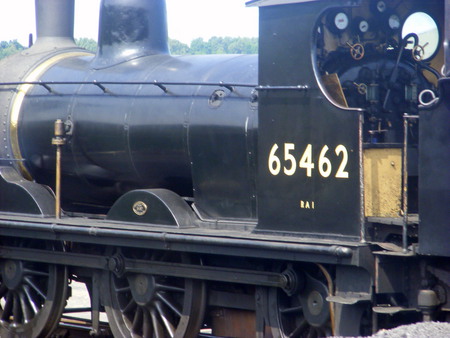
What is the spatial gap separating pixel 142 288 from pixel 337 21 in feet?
10.2

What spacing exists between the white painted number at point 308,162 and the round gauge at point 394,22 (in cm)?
138

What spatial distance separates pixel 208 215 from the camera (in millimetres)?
8227

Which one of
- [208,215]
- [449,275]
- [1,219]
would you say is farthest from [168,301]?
[449,275]

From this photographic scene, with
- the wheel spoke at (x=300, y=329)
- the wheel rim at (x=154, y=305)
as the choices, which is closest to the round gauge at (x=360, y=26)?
the wheel spoke at (x=300, y=329)

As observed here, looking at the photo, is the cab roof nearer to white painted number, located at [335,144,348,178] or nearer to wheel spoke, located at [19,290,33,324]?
white painted number, located at [335,144,348,178]

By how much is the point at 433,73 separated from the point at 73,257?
389 cm

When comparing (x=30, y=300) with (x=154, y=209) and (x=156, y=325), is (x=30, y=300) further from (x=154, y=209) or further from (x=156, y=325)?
(x=154, y=209)

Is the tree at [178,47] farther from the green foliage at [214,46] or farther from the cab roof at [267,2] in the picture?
the cab roof at [267,2]

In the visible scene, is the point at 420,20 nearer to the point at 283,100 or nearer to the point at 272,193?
the point at 283,100

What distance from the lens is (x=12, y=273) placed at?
388 inches

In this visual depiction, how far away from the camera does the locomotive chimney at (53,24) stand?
1049 centimetres

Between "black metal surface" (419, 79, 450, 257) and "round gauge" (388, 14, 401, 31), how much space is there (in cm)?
147

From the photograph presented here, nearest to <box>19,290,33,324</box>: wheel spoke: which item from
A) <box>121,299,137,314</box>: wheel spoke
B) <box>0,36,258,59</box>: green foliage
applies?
<box>121,299,137,314</box>: wheel spoke

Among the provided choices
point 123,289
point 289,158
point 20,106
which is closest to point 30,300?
point 123,289
